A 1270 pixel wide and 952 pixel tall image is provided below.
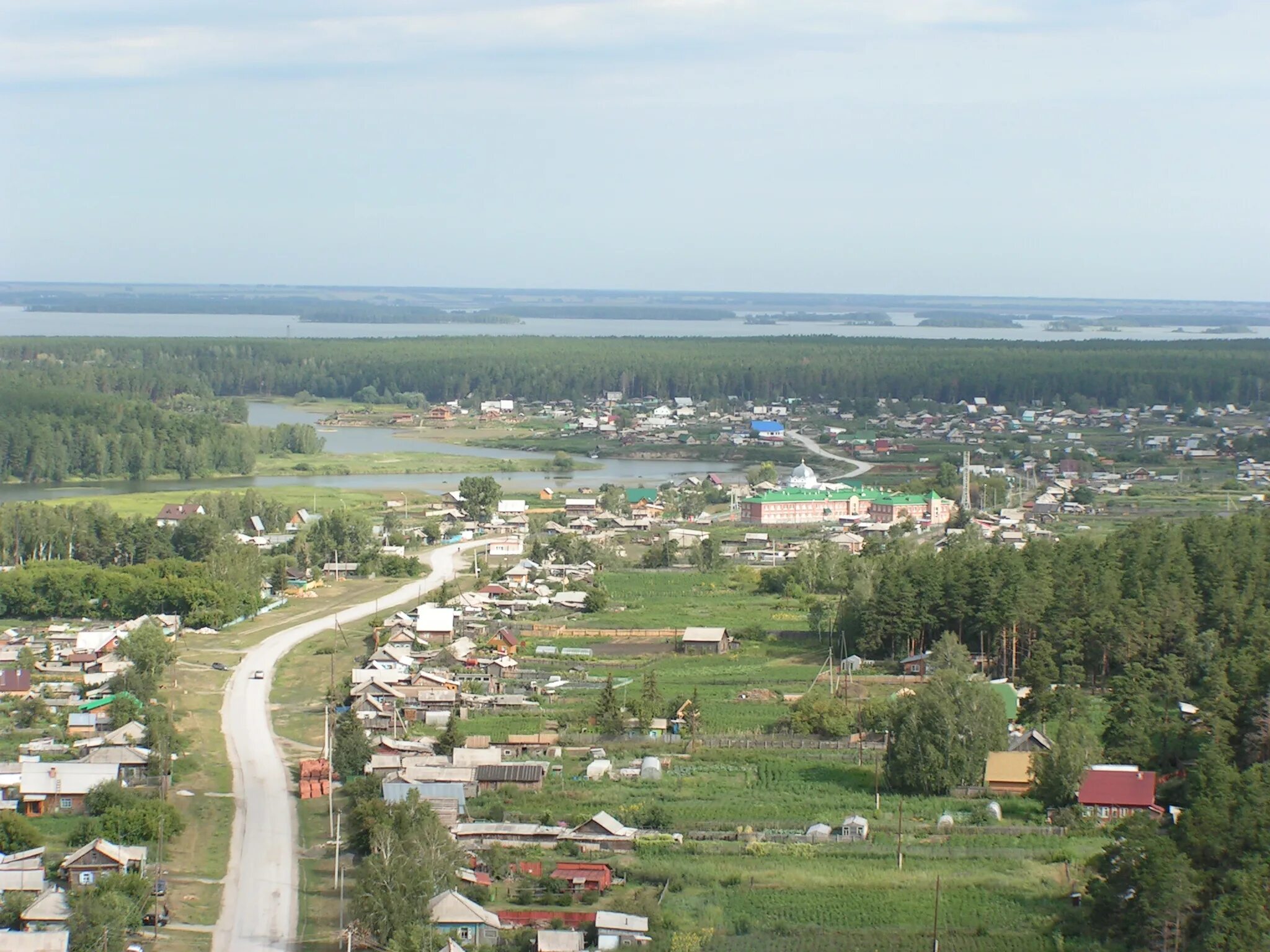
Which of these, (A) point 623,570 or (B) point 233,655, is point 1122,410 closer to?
(A) point 623,570

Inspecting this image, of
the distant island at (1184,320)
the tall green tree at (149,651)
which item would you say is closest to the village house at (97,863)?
the tall green tree at (149,651)

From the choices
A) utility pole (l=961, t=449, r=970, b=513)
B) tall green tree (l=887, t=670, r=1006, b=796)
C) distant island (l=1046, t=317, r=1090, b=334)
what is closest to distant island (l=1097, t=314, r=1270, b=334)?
distant island (l=1046, t=317, r=1090, b=334)

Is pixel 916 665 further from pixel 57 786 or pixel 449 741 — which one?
pixel 57 786

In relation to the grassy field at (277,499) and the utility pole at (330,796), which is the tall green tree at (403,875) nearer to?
the utility pole at (330,796)

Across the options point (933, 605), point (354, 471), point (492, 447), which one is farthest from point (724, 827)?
point (492, 447)

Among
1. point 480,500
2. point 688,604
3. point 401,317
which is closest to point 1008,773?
point 688,604
